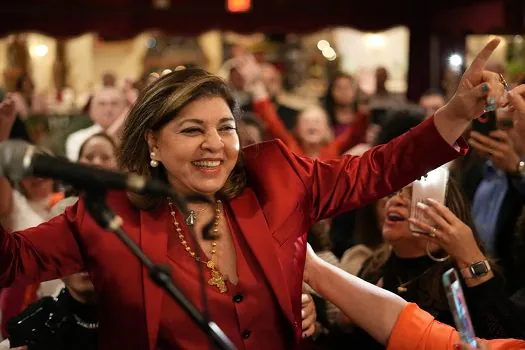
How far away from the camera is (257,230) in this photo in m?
1.84

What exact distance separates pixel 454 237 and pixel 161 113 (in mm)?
793

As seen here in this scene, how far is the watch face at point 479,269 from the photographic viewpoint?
→ 2.13m

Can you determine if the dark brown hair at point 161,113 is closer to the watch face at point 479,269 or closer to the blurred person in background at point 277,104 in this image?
the watch face at point 479,269

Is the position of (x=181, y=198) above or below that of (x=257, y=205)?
above

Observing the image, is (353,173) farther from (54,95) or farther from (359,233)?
(54,95)

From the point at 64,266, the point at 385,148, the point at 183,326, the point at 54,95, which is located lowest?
the point at 54,95

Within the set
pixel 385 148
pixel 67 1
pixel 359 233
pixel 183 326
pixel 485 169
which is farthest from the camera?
pixel 67 1

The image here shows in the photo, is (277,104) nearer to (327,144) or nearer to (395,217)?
(327,144)

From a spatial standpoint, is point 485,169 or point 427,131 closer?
point 427,131

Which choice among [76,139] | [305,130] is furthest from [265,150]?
[305,130]

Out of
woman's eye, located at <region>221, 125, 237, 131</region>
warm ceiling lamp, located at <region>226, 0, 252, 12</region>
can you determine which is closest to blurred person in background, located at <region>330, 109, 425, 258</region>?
woman's eye, located at <region>221, 125, 237, 131</region>

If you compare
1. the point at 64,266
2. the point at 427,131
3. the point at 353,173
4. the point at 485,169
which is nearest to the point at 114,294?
the point at 64,266

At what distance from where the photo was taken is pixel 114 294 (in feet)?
5.71

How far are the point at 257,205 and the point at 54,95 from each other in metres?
7.67
